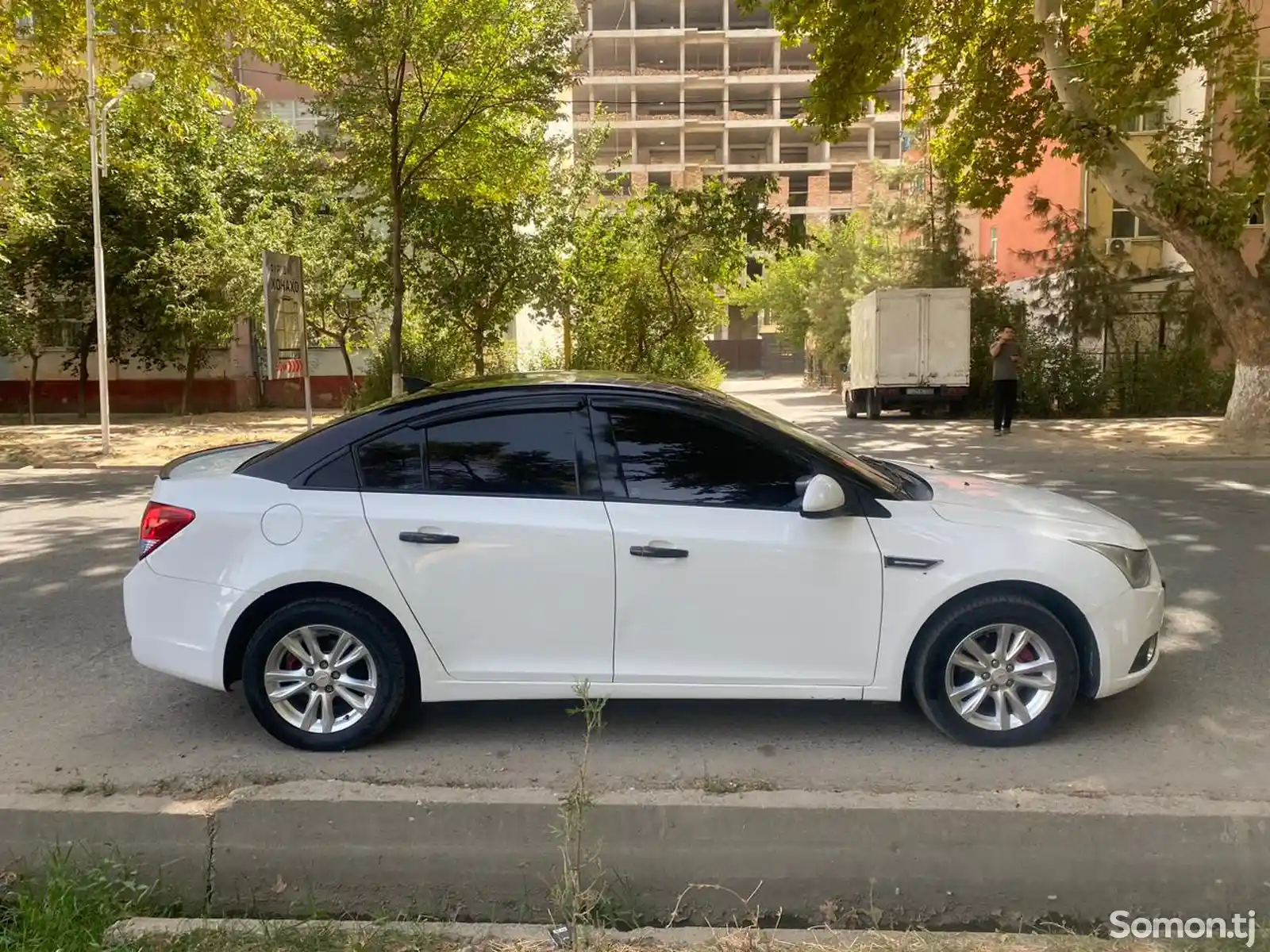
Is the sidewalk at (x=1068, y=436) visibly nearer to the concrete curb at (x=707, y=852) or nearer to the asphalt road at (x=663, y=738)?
the asphalt road at (x=663, y=738)

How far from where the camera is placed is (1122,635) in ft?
13.4

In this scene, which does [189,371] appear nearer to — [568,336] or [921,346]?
[568,336]

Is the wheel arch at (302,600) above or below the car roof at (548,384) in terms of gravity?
below

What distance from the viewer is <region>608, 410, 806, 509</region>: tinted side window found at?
4102 mm

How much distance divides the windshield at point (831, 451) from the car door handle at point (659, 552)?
0.73 metres

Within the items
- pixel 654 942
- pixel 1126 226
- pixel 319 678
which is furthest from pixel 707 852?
pixel 1126 226

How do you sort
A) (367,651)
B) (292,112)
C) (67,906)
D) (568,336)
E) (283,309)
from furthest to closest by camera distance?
(292,112) → (568,336) → (283,309) → (367,651) → (67,906)

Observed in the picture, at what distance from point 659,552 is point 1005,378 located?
1548cm

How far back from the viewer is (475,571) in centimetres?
402

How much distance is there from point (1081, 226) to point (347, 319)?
17.3 m

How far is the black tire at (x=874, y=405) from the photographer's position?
76.4 feet

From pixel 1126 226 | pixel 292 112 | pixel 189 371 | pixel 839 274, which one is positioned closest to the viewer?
pixel 189 371

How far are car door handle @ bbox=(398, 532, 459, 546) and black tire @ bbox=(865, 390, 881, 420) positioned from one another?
20.3m

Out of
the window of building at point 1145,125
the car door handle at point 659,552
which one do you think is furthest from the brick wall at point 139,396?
the car door handle at point 659,552
